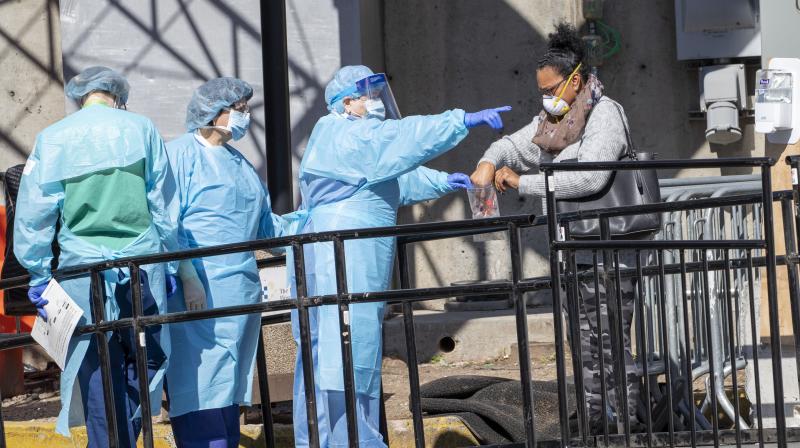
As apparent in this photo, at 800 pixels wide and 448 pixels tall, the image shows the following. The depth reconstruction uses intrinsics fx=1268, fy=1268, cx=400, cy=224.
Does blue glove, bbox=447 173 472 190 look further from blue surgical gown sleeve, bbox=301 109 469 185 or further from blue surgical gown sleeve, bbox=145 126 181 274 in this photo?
blue surgical gown sleeve, bbox=145 126 181 274

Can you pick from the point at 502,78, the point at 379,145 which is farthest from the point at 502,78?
the point at 379,145

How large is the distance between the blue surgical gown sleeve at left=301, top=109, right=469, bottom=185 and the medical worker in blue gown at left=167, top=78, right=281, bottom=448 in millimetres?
333

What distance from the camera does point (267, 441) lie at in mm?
5250

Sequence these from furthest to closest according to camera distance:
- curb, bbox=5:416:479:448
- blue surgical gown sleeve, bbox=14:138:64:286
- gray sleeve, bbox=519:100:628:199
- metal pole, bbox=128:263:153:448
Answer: curb, bbox=5:416:479:448, gray sleeve, bbox=519:100:628:199, blue surgical gown sleeve, bbox=14:138:64:286, metal pole, bbox=128:263:153:448

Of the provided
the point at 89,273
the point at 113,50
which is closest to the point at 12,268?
the point at 89,273

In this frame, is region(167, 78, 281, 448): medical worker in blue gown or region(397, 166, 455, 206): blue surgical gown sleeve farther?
region(397, 166, 455, 206): blue surgical gown sleeve

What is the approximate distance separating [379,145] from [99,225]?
115 cm

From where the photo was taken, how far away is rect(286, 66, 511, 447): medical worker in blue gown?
4980 millimetres

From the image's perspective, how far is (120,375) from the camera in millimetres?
4648

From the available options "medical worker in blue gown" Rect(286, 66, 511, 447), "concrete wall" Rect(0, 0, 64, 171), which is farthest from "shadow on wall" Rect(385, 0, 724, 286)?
"medical worker in blue gown" Rect(286, 66, 511, 447)

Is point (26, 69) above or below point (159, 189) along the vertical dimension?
above

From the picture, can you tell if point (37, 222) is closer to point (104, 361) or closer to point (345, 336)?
point (104, 361)

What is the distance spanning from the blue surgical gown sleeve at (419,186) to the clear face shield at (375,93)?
348 mm

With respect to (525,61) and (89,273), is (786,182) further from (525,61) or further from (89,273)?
(525,61)
